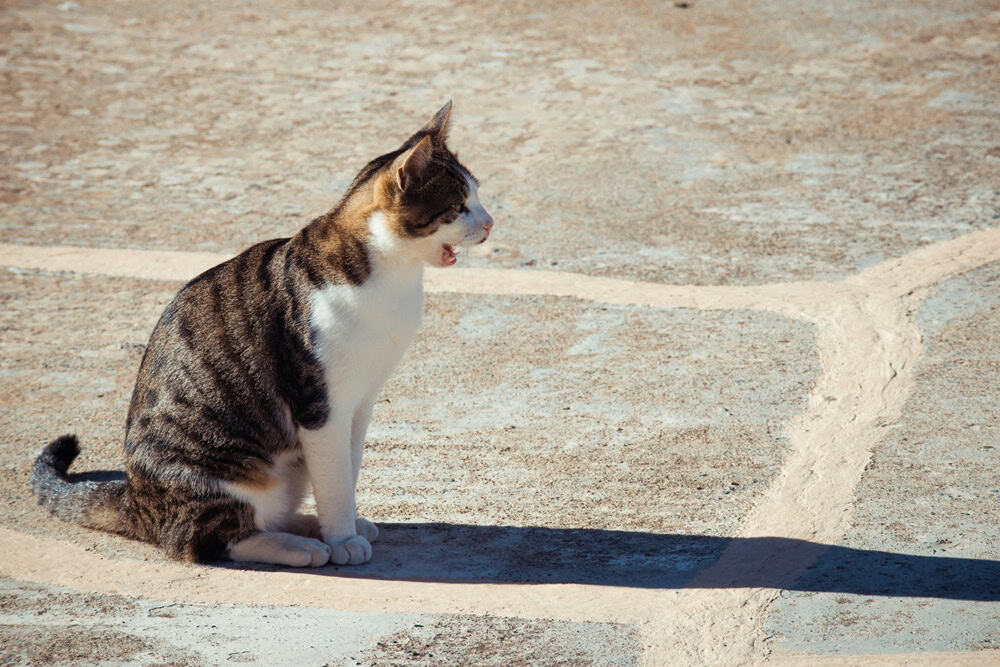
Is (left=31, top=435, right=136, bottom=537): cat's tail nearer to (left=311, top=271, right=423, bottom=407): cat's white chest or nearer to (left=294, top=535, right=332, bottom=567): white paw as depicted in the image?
(left=294, top=535, right=332, bottom=567): white paw

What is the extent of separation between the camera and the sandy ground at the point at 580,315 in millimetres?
4605

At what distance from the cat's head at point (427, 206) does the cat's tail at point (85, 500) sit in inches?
64.3

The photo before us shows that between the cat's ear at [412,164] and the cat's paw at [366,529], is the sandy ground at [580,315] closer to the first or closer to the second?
the cat's paw at [366,529]

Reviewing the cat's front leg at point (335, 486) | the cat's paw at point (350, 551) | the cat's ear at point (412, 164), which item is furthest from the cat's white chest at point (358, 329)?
the cat's paw at point (350, 551)

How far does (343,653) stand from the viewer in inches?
171

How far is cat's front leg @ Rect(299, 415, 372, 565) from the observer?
4816 millimetres

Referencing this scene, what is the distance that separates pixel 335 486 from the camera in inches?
192

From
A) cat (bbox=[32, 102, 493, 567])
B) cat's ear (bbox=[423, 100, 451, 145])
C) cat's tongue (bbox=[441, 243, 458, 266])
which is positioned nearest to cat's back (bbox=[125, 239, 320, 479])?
cat (bbox=[32, 102, 493, 567])

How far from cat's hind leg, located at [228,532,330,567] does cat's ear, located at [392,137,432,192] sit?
4.93 ft

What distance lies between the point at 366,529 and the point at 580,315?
2.54 m

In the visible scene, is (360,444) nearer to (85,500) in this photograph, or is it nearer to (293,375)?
(293,375)

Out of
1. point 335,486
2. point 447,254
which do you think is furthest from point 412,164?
point 335,486

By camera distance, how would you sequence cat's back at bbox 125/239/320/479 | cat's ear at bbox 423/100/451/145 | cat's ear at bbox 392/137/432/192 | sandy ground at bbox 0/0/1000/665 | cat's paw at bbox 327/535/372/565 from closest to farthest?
sandy ground at bbox 0/0/1000/665 → cat's ear at bbox 392/137/432/192 → cat's back at bbox 125/239/320/479 → cat's paw at bbox 327/535/372/565 → cat's ear at bbox 423/100/451/145

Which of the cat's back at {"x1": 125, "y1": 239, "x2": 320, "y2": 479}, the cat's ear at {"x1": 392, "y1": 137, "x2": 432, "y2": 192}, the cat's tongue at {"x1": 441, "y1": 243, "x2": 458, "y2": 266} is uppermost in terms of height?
the cat's ear at {"x1": 392, "y1": 137, "x2": 432, "y2": 192}
